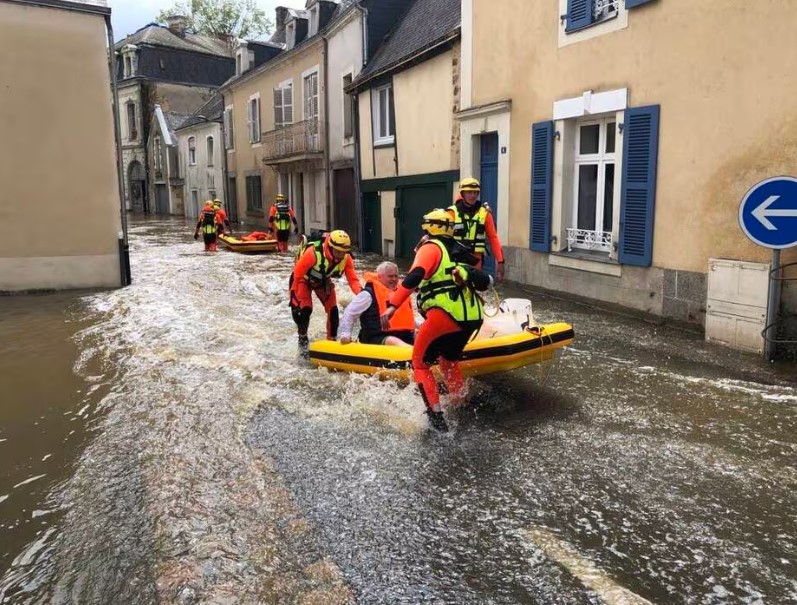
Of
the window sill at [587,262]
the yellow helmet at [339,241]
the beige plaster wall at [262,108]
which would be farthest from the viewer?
the beige plaster wall at [262,108]

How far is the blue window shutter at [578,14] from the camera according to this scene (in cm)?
919

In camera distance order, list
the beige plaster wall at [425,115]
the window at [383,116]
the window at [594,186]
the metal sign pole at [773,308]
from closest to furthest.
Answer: the metal sign pole at [773,308], the window at [594,186], the beige plaster wall at [425,115], the window at [383,116]

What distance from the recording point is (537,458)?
4.45 meters

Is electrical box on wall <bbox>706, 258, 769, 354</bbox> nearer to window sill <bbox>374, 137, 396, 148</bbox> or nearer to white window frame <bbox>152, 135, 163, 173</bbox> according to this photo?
window sill <bbox>374, 137, 396, 148</bbox>

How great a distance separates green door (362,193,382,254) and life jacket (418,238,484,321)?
1210cm

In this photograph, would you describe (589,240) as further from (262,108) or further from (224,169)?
(224,169)

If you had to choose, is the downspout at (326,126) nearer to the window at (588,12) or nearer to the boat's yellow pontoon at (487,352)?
the window at (588,12)

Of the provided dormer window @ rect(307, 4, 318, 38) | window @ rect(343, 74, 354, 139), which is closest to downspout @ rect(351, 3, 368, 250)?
window @ rect(343, 74, 354, 139)

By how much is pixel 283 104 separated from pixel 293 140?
2.02 meters

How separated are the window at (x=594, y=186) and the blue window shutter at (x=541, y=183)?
0.37 m

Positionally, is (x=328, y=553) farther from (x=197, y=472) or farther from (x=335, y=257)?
(x=335, y=257)

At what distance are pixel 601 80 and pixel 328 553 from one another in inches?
309

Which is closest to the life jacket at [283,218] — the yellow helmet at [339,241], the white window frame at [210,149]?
the yellow helmet at [339,241]

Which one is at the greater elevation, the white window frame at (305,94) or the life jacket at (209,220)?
the white window frame at (305,94)
